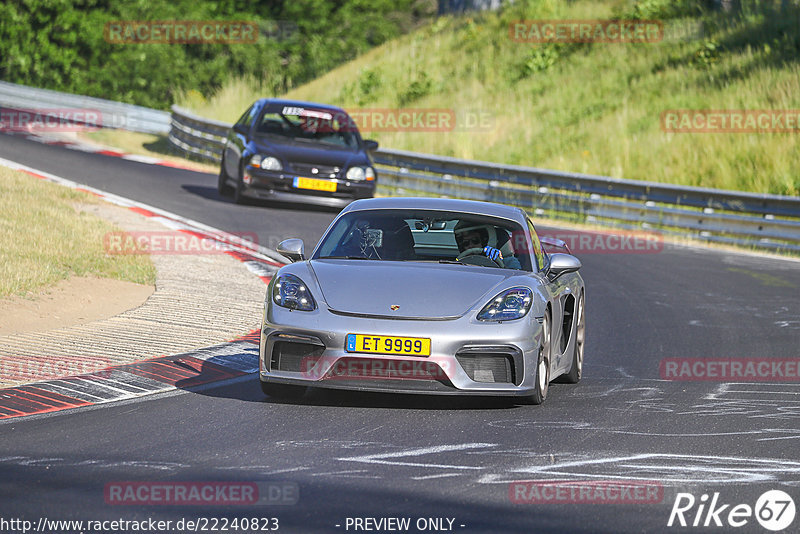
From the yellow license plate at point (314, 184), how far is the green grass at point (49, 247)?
359cm

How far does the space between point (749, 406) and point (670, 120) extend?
21035 millimetres

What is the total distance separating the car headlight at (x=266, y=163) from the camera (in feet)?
65.9

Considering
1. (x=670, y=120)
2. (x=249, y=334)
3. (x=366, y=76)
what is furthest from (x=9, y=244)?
(x=366, y=76)

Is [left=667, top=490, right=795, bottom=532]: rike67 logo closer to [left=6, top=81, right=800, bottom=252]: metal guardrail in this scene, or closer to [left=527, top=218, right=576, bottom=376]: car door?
[left=527, top=218, right=576, bottom=376]: car door

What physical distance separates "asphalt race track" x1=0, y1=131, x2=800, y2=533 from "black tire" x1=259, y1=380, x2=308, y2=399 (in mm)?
94

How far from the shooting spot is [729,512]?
223 inches

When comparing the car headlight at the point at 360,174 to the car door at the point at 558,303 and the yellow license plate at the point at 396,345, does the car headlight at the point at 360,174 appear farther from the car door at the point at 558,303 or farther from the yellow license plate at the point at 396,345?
the yellow license plate at the point at 396,345

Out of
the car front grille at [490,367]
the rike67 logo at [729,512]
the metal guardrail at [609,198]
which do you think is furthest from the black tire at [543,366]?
the metal guardrail at [609,198]

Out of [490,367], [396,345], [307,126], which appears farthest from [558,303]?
[307,126]

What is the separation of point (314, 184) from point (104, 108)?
60.6 feet

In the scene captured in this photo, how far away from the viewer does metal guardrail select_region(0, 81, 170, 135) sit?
121 ft

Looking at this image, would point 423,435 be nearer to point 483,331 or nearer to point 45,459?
point 483,331

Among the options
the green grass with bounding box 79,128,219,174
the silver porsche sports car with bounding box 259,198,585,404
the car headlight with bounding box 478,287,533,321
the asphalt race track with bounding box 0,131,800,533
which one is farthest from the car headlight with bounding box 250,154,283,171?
the car headlight with bounding box 478,287,533,321

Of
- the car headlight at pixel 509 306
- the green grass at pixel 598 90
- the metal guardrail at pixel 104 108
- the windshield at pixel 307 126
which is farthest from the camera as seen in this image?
the metal guardrail at pixel 104 108
